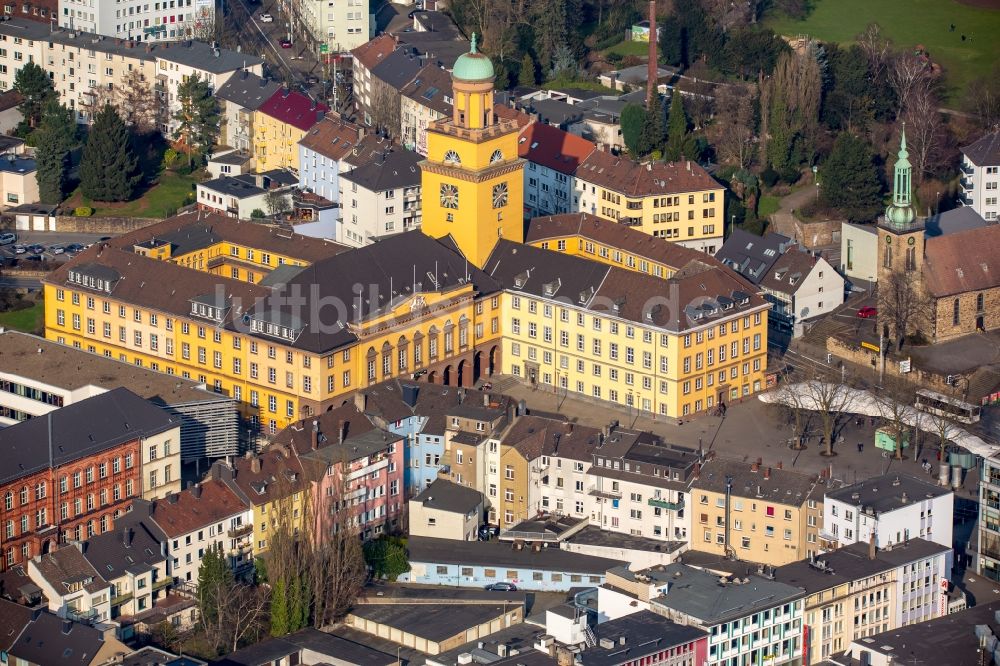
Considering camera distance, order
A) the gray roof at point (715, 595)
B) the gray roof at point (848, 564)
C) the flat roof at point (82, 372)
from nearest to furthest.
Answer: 1. the gray roof at point (715, 595)
2. the gray roof at point (848, 564)
3. the flat roof at point (82, 372)

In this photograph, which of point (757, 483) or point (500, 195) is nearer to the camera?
point (757, 483)

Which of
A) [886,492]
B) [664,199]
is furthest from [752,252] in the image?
[886,492]

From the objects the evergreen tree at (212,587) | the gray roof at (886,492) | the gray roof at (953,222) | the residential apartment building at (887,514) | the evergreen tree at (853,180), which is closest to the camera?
the evergreen tree at (212,587)

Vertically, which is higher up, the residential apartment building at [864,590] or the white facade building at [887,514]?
the white facade building at [887,514]

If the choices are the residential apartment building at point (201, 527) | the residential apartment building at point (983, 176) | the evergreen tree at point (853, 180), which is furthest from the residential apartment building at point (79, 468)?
the residential apartment building at point (983, 176)

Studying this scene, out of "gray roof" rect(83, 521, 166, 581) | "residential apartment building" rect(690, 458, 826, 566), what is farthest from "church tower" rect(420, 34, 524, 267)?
"gray roof" rect(83, 521, 166, 581)

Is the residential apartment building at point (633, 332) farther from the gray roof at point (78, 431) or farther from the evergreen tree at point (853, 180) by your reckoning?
the gray roof at point (78, 431)

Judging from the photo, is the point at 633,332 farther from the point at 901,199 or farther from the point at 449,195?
the point at 901,199
